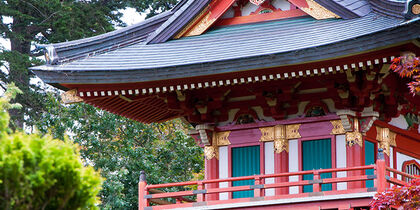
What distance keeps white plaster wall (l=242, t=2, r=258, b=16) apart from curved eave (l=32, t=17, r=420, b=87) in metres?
2.22

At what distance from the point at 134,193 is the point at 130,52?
23.4ft

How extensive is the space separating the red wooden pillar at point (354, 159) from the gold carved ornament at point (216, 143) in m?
2.44

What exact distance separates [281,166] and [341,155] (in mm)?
1108

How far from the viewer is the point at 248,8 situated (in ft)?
53.6

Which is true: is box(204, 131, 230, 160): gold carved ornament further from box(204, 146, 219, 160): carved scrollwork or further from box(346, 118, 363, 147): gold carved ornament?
box(346, 118, 363, 147): gold carved ornament

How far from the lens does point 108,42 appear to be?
1688 cm

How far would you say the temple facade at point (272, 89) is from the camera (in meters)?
14.1

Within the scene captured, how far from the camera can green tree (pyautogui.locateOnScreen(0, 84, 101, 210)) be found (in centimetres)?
803

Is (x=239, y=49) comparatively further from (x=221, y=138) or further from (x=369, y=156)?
(x=369, y=156)

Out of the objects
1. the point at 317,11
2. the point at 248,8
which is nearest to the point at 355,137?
the point at 317,11

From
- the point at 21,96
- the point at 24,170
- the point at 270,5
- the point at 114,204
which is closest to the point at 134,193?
the point at 114,204

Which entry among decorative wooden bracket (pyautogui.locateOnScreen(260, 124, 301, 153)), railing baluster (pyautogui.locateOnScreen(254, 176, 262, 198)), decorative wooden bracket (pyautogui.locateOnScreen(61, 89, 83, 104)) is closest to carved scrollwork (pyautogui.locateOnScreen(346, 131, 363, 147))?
decorative wooden bracket (pyautogui.locateOnScreen(260, 124, 301, 153))

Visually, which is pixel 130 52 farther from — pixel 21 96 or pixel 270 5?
pixel 21 96

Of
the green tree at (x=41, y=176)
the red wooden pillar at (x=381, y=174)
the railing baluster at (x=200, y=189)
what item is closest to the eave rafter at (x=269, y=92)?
the red wooden pillar at (x=381, y=174)
